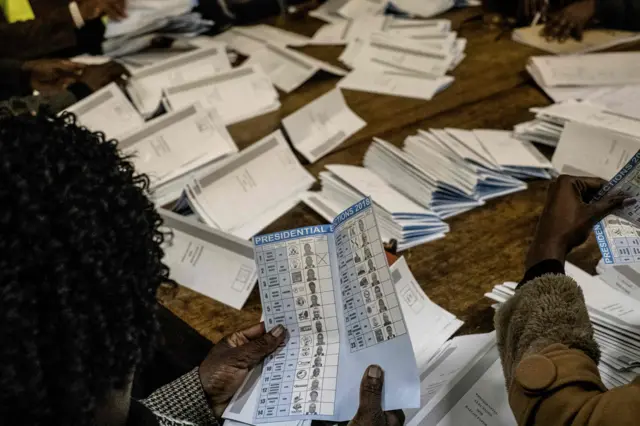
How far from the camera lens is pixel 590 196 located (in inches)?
34.3

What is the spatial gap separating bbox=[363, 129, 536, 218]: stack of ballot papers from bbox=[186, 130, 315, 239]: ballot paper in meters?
0.16

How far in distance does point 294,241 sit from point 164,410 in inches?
11.7

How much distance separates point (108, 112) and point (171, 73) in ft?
0.79

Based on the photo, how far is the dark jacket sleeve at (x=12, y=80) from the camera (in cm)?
161

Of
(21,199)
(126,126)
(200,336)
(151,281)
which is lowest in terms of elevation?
(200,336)

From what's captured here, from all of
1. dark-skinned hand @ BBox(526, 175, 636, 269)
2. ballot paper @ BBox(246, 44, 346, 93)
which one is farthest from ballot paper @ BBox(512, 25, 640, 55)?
dark-skinned hand @ BBox(526, 175, 636, 269)

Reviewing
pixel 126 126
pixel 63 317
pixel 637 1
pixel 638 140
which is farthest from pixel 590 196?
pixel 637 1

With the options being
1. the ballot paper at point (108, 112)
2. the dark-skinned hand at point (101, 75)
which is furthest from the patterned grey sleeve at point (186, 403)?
the dark-skinned hand at point (101, 75)

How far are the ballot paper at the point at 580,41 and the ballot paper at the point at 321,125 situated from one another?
2.06ft

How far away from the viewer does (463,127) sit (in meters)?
1.42

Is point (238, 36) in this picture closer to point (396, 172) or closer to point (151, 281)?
point (396, 172)

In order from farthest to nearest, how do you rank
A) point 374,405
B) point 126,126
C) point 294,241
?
1. point 126,126
2. point 294,241
3. point 374,405

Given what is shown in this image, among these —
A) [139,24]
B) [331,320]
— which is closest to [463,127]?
[331,320]

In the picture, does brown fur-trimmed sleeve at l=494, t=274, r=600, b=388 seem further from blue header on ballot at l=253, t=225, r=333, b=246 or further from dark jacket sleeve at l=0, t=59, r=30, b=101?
dark jacket sleeve at l=0, t=59, r=30, b=101
